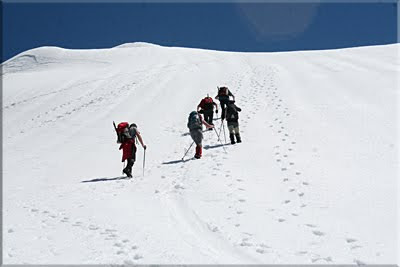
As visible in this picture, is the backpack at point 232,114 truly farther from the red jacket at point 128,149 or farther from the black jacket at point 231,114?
the red jacket at point 128,149

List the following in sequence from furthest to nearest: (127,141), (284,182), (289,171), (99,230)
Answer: (127,141) → (289,171) → (284,182) → (99,230)

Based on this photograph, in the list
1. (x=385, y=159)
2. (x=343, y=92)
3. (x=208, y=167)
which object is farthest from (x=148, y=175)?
(x=343, y=92)

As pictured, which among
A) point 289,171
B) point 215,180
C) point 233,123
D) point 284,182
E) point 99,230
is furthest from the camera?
point 233,123

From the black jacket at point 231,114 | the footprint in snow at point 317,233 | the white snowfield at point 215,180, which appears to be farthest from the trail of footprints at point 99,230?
the black jacket at point 231,114

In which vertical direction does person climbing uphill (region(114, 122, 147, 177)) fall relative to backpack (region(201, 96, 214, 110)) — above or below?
below

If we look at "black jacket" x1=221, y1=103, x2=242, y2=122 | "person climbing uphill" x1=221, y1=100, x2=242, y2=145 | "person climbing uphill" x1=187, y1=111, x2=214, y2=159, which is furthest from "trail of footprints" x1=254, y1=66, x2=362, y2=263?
"person climbing uphill" x1=187, y1=111, x2=214, y2=159

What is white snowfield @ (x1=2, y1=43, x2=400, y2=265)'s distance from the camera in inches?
207

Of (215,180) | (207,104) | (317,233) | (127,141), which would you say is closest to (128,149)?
(127,141)

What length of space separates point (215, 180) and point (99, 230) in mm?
3097

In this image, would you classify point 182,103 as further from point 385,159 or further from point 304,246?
point 304,246

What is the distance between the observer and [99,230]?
5906 mm

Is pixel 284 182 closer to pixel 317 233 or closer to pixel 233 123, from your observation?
pixel 317 233

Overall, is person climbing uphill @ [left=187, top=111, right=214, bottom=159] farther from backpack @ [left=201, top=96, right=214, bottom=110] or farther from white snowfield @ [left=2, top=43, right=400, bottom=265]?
backpack @ [left=201, top=96, right=214, bottom=110]

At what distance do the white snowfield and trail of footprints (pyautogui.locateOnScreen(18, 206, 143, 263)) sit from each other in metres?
0.02
